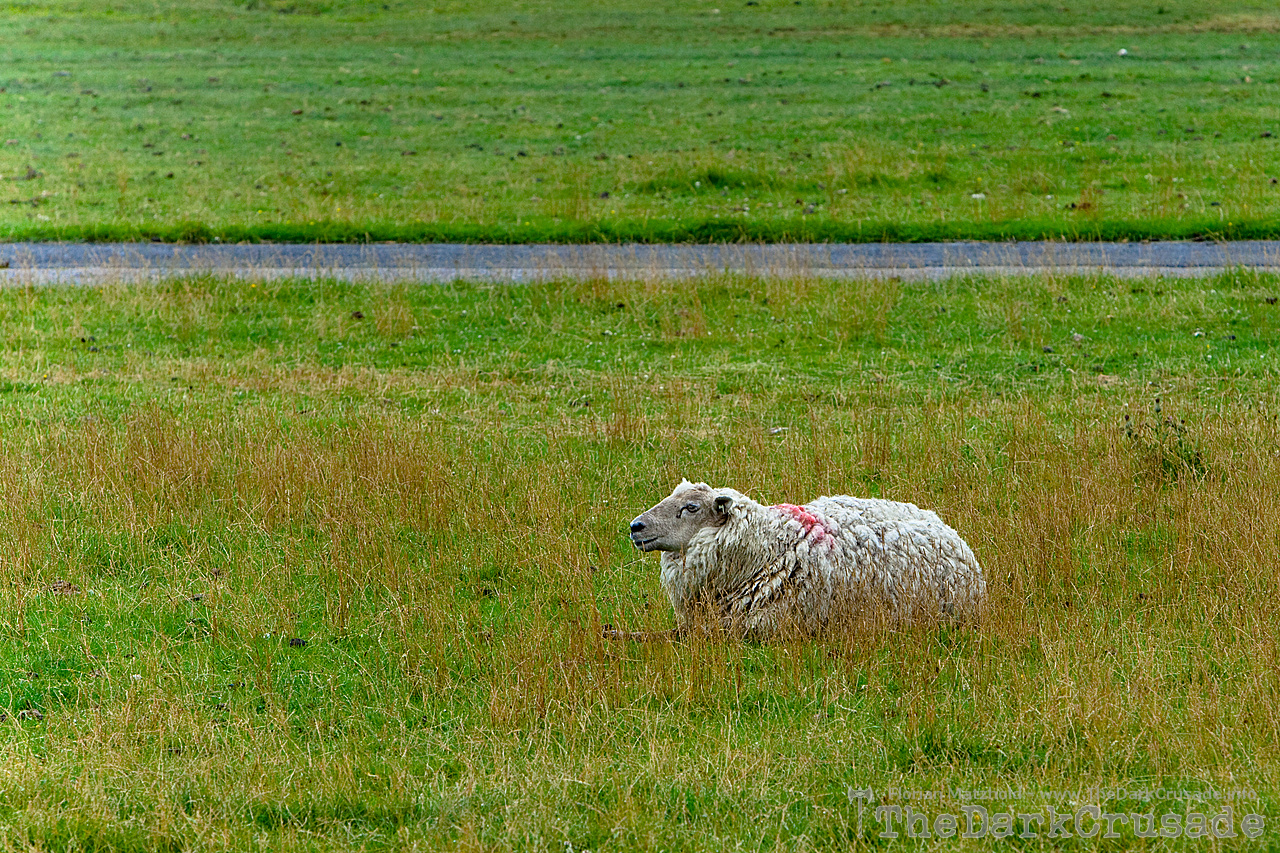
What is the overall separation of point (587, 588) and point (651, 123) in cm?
2630

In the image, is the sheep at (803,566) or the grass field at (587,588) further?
the sheep at (803,566)

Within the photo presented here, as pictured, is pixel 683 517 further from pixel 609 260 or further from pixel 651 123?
pixel 651 123

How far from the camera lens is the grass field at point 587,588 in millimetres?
4816

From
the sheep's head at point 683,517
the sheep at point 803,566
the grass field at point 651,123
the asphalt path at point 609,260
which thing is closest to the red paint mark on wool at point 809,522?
the sheep at point 803,566

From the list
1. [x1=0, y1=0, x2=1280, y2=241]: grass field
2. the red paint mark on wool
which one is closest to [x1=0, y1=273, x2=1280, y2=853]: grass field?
the red paint mark on wool

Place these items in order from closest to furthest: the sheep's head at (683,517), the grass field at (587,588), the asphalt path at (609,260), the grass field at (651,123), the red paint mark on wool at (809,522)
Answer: the grass field at (587,588), the red paint mark on wool at (809,522), the sheep's head at (683,517), the asphalt path at (609,260), the grass field at (651,123)

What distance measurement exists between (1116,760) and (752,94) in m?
33.2

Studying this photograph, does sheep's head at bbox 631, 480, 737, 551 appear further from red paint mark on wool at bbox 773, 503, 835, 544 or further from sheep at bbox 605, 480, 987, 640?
red paint mark on wool at bbox 773, 503, 835, 544

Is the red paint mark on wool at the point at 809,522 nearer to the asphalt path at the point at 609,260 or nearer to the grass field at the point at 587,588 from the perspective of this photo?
the grass field at the point at 587,588

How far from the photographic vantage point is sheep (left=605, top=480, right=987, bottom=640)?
6.29 metres

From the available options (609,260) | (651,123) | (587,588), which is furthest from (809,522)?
(651,123)

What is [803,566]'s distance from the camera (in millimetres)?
6398

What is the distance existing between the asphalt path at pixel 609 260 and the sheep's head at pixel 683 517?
30.5 feet

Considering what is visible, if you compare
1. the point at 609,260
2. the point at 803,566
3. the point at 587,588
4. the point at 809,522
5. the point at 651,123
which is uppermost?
the point at 651,123
